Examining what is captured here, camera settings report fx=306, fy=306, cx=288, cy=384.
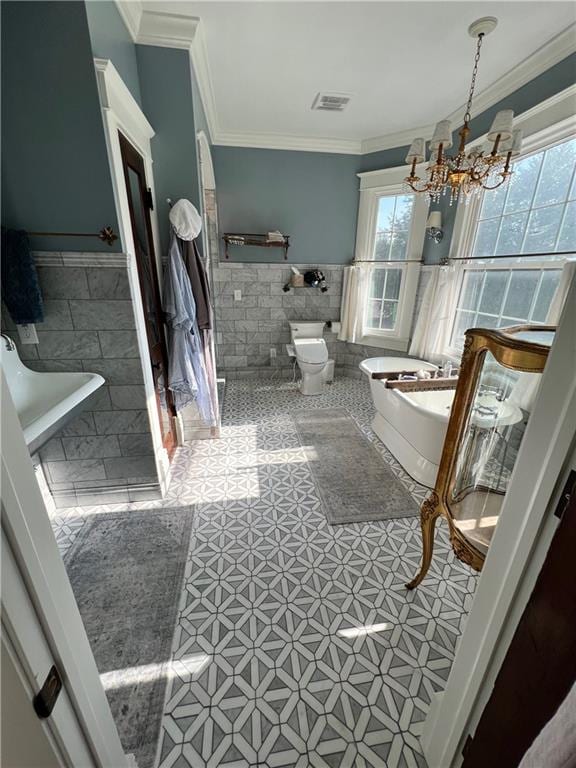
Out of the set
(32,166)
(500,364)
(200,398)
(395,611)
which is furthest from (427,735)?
(32,166)

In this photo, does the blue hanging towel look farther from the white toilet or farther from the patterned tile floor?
the white toilet

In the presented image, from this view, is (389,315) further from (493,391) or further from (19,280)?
(19,280)

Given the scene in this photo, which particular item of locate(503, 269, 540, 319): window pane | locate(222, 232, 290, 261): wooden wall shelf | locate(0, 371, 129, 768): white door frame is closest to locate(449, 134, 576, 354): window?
locate(503, 269, 540, 319): window pane

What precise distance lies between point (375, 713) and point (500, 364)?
1309 mm

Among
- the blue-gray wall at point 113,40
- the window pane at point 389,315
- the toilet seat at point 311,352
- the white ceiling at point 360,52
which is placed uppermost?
the white ceiling at point 360,52

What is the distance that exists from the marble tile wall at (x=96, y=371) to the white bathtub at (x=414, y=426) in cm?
182

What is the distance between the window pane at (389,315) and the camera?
3861 mm

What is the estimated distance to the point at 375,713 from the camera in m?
1.10

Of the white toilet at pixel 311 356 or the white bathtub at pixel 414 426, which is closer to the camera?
the white bathtub at pixel 414 426

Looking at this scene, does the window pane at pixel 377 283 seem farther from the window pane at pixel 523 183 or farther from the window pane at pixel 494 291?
the window pane at pixel 523 183

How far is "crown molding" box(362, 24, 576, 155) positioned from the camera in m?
1.93

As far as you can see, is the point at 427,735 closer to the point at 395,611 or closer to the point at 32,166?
the point at 395,611

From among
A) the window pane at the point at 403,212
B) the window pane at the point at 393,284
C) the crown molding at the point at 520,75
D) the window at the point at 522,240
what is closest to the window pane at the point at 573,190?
the window at the point at 522,240

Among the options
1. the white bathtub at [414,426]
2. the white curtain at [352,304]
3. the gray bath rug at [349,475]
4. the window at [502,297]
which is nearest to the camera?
the gray bath rug at [349,475]
